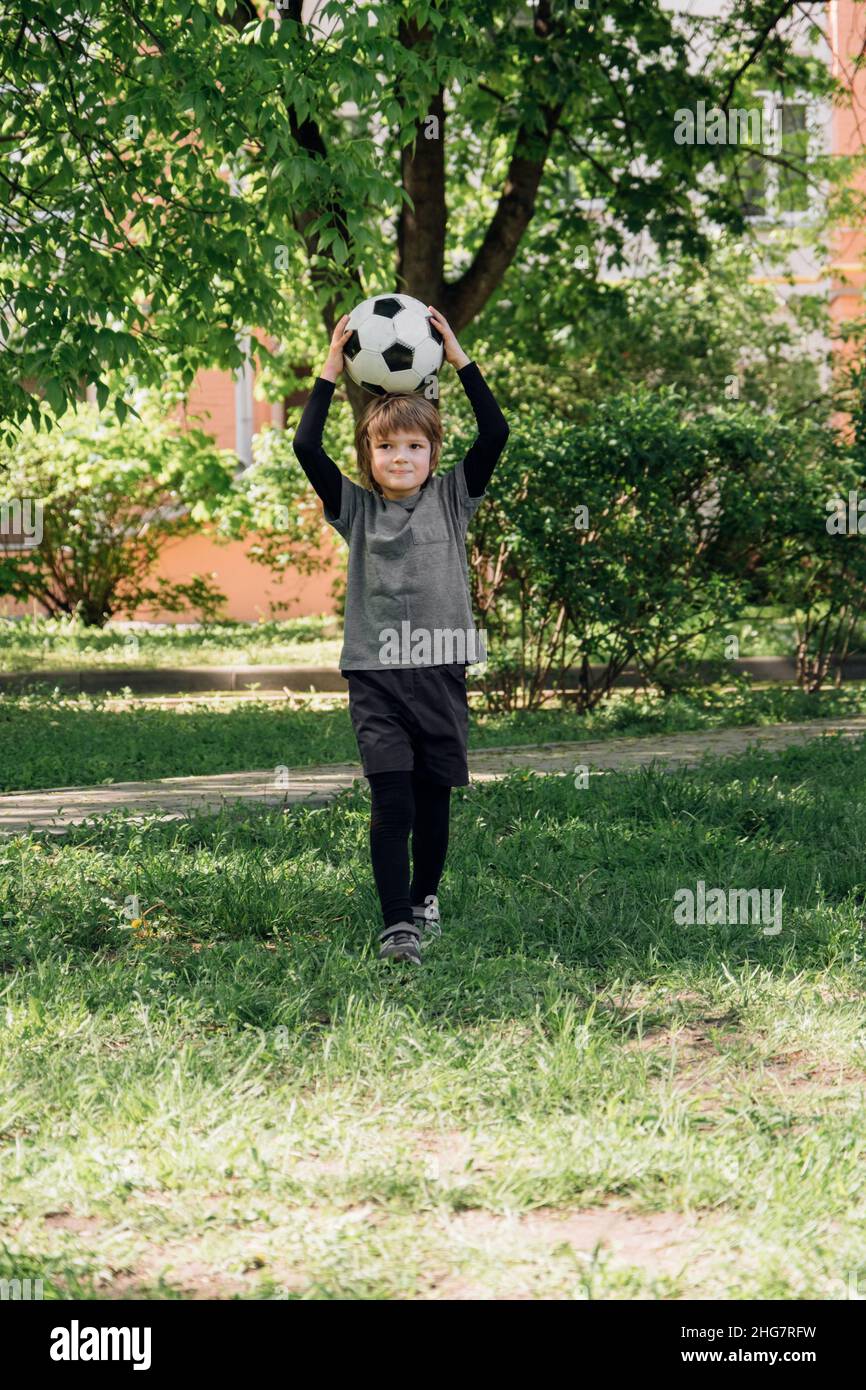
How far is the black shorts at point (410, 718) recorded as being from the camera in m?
4.31

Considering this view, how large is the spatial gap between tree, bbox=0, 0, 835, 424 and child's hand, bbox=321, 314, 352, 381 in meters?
2.96

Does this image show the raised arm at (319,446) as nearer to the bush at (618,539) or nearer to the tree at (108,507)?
the bush at (618,539)

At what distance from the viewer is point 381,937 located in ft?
14.0

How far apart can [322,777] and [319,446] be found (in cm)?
321

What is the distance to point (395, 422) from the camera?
4328mm

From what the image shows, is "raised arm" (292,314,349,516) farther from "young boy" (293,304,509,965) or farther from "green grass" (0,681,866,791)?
"green grass" (0,681,866,791)

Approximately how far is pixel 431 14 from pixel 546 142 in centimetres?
385

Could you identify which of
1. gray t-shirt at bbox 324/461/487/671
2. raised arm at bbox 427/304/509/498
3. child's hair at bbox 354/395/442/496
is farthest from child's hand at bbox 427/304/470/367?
gray t-shirt at bbox 324/461/487/671

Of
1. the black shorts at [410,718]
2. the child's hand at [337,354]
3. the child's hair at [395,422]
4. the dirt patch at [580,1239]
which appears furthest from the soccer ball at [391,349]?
the dirt patch at [580,1239]

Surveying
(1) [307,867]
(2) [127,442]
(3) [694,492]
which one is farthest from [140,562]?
(1) [307,867]

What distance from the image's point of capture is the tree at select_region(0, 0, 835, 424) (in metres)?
7.41

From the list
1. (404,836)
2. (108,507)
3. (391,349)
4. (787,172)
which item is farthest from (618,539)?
(108,507)

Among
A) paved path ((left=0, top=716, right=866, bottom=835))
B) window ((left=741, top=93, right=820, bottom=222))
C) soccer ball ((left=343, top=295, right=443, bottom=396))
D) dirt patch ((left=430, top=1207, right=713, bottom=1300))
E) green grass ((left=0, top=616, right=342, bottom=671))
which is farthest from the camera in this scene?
window ((left=741, top=93, right=820, bottom=222))
